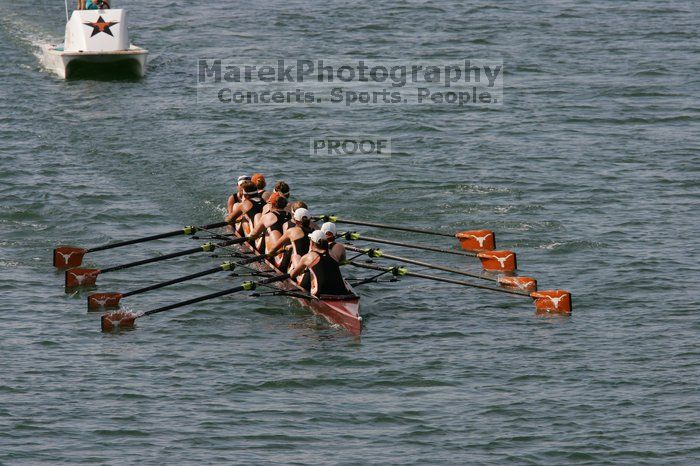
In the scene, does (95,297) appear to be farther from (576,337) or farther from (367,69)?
(367,69)

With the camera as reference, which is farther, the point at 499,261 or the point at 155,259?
the point at 499,261

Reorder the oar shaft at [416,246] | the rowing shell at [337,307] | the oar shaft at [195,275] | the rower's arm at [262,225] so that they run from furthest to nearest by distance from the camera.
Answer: the oar shaft at [416,246], the rower's arm at [262,225], the oar shaft at [195,275], the rowing shell at [337,307]

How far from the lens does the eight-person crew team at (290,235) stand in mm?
25844

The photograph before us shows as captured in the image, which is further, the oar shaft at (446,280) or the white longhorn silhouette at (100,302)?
the oar shaft at (446,280)

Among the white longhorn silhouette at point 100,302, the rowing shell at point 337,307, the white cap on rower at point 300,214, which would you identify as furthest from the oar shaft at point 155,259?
the rowing shell at point 337,307

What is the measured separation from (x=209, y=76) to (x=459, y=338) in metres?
27.2

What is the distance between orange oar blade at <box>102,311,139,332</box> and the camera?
25.7 metres

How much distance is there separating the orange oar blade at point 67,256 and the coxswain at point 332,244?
6.98m

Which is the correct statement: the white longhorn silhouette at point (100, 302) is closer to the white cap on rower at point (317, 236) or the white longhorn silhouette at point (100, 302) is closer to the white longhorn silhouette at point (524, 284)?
the white cap on rower at point (317, 236)

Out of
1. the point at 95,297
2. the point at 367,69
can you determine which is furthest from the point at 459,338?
the point at 367,69

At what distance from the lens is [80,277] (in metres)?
28.4

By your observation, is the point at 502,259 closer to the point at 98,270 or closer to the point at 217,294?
the point at 217,294

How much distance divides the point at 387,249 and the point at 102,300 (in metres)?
8.22

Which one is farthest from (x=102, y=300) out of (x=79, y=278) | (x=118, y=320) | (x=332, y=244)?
(x=332, y=244)
